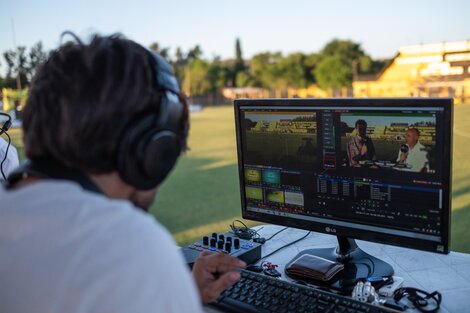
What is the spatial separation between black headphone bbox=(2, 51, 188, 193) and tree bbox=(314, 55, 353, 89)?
32.5 m

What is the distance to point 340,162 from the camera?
1.37m

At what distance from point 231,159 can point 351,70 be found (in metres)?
25.9

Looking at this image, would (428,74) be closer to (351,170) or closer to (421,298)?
(351,170)

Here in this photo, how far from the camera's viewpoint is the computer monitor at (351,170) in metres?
1.22

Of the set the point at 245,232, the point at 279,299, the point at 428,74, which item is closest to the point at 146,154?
the point at 279,299

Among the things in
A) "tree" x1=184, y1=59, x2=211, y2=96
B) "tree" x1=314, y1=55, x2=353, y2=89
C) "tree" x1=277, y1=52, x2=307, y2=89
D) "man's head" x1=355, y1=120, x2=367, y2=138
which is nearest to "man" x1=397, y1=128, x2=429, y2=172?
"man's head" x1=355, y1=120, x2=367, y2=138

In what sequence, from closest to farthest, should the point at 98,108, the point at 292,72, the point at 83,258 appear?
the point at 83,258 → the point at 98,108 → the point at 292,72

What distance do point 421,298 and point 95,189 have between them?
930 millimetres

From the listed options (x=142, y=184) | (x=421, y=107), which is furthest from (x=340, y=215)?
(x=142, y=184)

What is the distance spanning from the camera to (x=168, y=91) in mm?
804

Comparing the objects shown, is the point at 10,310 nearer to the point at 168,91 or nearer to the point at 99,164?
the point at 99,164

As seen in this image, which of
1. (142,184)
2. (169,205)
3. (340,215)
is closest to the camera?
(142,184)

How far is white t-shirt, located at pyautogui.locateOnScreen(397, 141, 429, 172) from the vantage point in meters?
1.22

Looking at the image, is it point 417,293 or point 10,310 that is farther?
point 417,293
